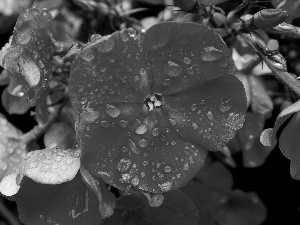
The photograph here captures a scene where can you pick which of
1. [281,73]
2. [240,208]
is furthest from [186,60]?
[240,208]

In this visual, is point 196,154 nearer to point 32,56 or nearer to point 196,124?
point 196,124

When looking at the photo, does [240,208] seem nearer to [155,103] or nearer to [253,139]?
[253,139]

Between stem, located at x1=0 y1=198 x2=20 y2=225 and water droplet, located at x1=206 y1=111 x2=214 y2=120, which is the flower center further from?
stem, located at x1=0 y1=198 x2=20 y2=225

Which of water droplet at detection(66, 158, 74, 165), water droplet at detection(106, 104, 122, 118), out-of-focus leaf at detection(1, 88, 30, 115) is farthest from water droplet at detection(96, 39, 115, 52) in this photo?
out-of-focus leaf at detection(1, 88, 30, 115)

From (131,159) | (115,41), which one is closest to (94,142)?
(131,159)

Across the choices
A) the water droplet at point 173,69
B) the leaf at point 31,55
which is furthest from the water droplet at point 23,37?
the water droplet at point 173,69
